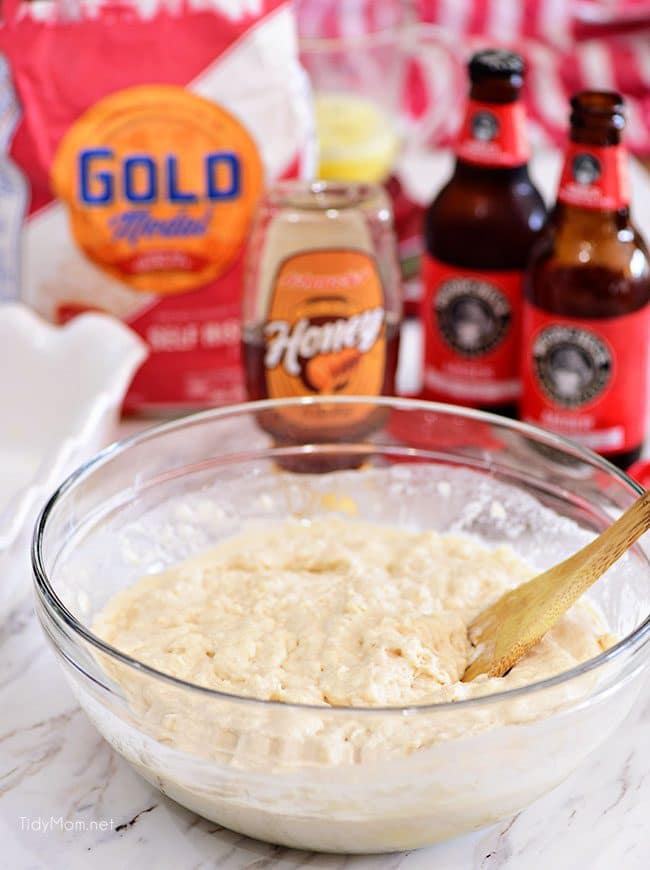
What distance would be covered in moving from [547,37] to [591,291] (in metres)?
1.36

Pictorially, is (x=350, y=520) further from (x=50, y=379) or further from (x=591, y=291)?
(x=50, y=379)

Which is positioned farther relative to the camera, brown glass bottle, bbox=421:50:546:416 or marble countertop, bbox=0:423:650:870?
brown glass bottle, bbox=421:50:546:416

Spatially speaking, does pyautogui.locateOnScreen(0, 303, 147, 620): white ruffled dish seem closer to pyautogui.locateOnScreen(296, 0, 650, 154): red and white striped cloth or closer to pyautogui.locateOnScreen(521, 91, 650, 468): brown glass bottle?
pyautogui.locateOnScreen(521, 91, 650, 468): brown glass bottle

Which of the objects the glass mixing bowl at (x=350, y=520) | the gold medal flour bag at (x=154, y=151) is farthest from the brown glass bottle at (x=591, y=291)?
the gold medal flour bag at (x=154, y=151)

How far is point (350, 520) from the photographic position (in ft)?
3.76

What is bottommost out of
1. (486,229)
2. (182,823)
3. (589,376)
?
(182,823)

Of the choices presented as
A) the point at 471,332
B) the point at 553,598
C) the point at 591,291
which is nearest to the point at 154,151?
the point at 471,332

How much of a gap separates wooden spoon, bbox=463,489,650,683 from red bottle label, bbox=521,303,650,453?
0.39 m

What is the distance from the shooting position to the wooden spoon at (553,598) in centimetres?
84

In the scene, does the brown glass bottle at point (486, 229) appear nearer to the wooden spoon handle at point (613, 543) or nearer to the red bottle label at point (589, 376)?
the red bottle label at point (589, 376)

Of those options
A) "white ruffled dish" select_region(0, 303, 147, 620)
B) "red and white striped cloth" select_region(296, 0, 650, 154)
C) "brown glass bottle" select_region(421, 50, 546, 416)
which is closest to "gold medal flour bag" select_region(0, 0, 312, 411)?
"white ruffled dish" select_region(0, 303, 147, 620)

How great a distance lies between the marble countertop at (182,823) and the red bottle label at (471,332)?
45 centimetres

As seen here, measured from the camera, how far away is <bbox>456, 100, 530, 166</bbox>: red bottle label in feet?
4.19

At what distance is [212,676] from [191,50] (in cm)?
77
